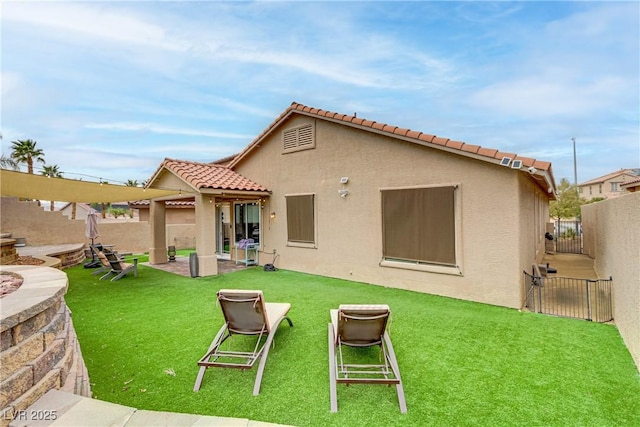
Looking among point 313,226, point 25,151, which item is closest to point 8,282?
point 313,226

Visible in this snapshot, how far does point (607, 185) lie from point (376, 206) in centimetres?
8432

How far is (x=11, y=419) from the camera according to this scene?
3.18 m

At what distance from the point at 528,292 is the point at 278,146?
42.8 feet

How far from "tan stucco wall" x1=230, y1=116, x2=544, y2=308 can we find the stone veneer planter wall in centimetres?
1030

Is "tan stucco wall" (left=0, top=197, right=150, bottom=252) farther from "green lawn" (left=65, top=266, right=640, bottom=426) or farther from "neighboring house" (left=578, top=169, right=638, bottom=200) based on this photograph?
"neighboring house" (left=578, top=169, right=638, bottom=200)

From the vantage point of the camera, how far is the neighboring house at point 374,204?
32.7 ft

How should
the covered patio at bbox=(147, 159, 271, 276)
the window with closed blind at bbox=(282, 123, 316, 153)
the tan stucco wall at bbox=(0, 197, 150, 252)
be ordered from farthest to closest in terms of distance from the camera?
the tan stucco wall at bbox=(0, 197, 150, 252), the window with closed blind at bbox=(282, 123, 316, 153), the covered patio at bbox=(147, 159, 271, 276)

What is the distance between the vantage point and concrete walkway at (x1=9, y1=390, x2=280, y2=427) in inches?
129

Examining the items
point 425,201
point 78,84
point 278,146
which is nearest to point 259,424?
point 425,201

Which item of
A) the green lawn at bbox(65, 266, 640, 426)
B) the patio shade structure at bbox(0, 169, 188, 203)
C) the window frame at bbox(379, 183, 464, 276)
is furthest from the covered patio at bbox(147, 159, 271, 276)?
the window frame at bbox(379, 183, 464, 276)

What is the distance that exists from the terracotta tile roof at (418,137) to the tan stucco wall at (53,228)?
56.0ft

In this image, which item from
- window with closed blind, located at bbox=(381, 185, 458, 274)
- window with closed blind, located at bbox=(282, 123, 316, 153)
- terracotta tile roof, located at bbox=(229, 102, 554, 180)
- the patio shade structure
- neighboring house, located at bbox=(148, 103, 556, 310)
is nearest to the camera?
the patio shade structure

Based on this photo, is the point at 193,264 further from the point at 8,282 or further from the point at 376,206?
the point at 376,206

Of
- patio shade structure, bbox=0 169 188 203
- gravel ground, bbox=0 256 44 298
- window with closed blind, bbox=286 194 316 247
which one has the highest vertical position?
patio shade structure, bbox=0 169 188 203
